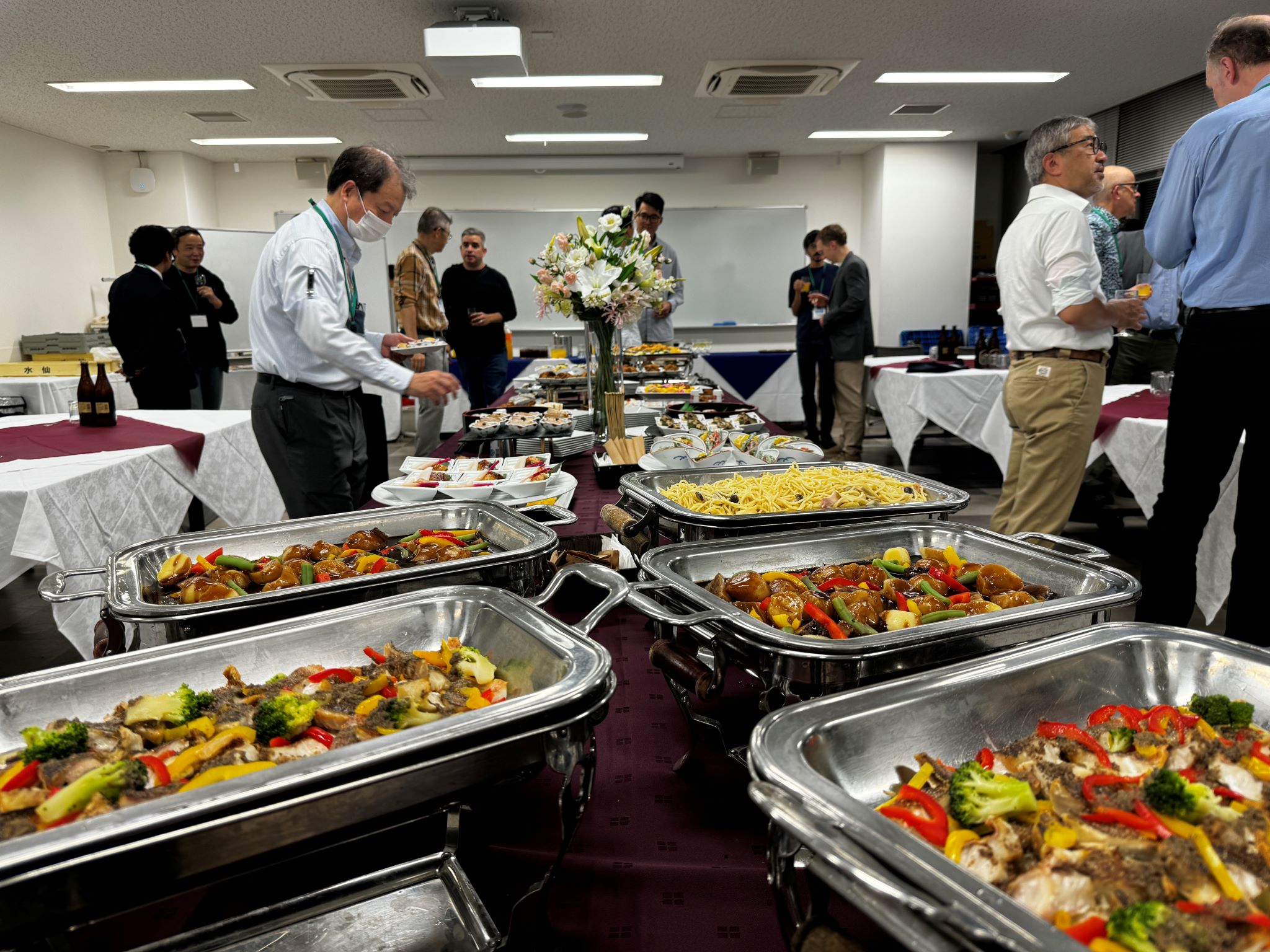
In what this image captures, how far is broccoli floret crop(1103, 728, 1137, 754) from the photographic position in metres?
0.70

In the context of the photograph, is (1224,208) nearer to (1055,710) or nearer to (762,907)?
(1055,710)

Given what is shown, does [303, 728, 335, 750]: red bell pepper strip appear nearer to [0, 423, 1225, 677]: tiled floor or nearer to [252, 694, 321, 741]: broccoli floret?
[252, 694, 321, 741]: broccoli floret

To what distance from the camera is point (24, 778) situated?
2.12ft

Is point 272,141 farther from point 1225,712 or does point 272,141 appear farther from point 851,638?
point 1225,712

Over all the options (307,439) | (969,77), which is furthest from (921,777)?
(969,77)

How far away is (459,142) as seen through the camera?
291 inches

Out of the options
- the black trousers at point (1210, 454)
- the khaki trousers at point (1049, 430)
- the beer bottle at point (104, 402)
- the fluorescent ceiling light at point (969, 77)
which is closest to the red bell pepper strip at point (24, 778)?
the black trousers at point (1210, 454)

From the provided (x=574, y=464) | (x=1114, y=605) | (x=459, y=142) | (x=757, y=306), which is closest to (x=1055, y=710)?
(x=1114, y=605)

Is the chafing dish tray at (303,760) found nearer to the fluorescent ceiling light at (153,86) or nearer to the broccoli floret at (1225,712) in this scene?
the broccoli floret at (1225,712)

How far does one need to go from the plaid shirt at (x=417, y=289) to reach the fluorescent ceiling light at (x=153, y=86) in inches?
81.0

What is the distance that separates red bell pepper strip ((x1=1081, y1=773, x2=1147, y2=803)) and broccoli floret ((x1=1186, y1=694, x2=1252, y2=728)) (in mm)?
141

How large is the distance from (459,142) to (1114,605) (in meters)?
7.58

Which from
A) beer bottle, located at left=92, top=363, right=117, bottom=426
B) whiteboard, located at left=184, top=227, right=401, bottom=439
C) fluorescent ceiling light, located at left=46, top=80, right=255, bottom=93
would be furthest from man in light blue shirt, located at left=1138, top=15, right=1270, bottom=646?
whiteboard, located at left=184, top=227, right=401, bottom=439

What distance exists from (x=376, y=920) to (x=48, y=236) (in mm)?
8157
